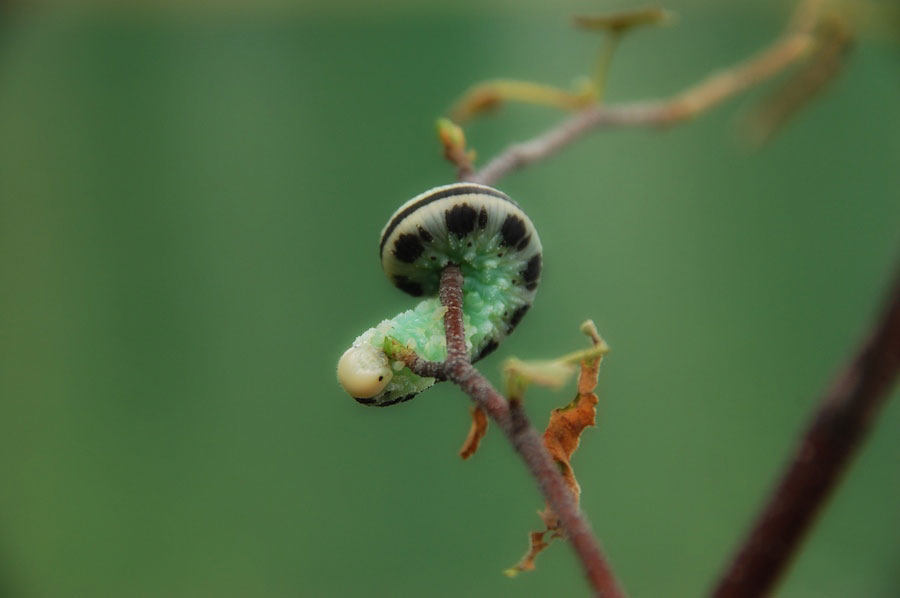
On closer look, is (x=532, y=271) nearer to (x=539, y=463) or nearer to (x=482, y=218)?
(x=482, y=218)

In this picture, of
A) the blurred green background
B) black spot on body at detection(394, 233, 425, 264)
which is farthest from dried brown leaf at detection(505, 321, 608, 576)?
the blurred green background

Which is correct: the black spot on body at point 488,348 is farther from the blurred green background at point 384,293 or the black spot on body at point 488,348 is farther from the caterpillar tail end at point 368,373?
the blurred green background at point 384,293

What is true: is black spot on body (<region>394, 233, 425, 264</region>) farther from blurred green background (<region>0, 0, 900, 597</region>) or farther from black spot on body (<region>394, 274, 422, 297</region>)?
blurred green background (<region>0, 0, 900, 597</region>)

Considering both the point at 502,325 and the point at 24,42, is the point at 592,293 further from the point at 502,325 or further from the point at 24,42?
the point at 24,42

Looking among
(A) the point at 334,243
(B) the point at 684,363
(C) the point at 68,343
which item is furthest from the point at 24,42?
(B) the point at 684,363

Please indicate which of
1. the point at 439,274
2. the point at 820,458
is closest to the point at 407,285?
the point at 439,274
